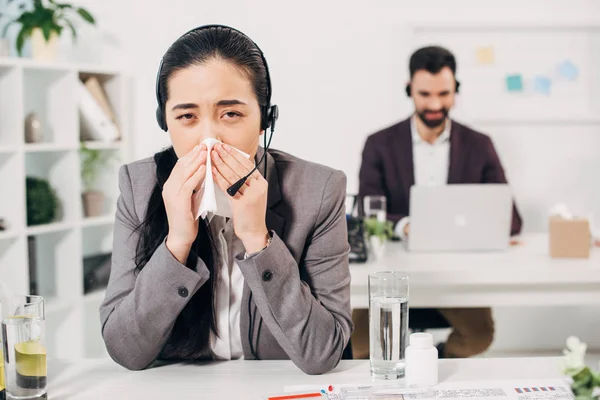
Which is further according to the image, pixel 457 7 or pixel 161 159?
pixel 457 7

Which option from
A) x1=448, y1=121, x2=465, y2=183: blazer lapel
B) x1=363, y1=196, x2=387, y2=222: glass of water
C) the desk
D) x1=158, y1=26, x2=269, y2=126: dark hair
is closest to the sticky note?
x1=448, y1=121, x2=465, y2=183: blazer lapel

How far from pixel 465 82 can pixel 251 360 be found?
8.95 ft

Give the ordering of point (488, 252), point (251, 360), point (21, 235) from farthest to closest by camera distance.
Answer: point (21, 235)
point (488, 252)
point (251, 360)

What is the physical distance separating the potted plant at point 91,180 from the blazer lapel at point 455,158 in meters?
1.68

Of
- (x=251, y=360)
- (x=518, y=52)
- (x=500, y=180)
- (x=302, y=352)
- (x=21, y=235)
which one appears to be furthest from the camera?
(x=518, y=52)

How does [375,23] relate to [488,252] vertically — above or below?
above

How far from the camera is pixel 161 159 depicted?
145 centimetres

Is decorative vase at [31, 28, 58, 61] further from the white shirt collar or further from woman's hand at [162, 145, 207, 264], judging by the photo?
woman's hand at [162, 145, 207, 264]

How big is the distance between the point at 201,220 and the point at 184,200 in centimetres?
12

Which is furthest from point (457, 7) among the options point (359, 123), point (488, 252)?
point (488, 252)

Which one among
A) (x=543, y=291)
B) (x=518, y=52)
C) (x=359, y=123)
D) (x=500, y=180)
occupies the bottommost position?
(x=543, y=291)

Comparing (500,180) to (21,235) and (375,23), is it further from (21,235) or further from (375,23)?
(21,235)

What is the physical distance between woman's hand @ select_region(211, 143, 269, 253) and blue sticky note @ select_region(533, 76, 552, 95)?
2817 millimetres

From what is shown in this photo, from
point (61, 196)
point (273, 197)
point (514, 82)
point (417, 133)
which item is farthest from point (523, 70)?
point (273, 197)
